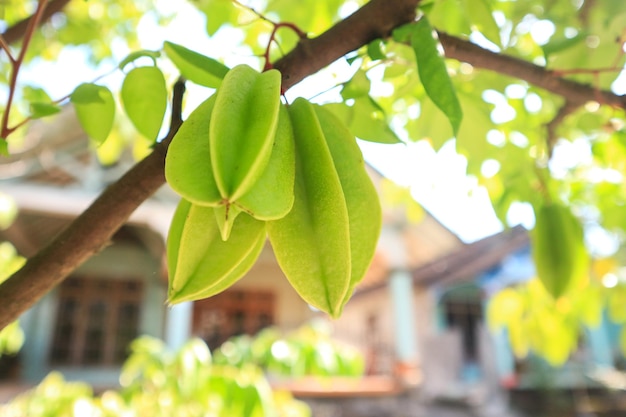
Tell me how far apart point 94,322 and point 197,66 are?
9.87 m

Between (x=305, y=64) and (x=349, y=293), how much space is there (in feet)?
1.16

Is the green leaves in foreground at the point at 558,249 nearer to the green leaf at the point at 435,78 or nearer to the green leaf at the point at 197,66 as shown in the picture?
the green leaf at the point at 435,78

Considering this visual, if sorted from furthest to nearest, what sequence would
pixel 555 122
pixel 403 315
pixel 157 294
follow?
pixel 157 294
pixel 403 315
pixel 555 122

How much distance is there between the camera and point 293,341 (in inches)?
181

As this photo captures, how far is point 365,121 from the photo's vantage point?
42.4 inches

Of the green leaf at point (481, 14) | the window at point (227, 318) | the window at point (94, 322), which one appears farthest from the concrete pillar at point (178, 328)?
the green leaf at point (481, 14)

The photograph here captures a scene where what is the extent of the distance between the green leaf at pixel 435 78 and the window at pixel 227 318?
9345 millimetres

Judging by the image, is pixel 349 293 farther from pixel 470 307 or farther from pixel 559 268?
pixel 470 307

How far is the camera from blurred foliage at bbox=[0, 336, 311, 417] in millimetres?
2260

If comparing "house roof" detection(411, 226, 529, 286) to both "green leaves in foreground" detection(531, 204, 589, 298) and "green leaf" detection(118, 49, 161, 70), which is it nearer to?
"green leaves in foreground" detection(531, 204, 589, 298)

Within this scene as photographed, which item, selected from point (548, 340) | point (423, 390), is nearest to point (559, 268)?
point (548, 340)

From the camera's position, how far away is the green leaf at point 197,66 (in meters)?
0.85

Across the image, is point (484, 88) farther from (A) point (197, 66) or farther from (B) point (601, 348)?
(B) point (601, 348)

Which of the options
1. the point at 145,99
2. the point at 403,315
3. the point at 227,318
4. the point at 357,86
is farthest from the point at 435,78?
the point at 227,318
